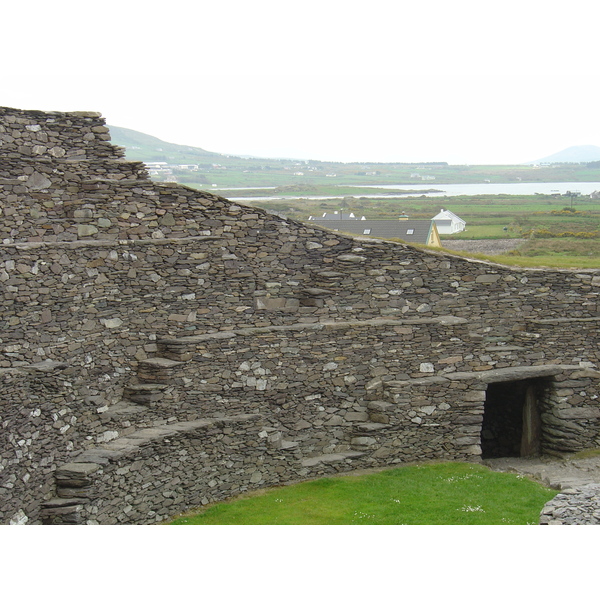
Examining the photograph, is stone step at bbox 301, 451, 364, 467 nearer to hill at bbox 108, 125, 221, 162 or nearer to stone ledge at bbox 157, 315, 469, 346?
stone ledge at bbox 157, 315, 469, 346

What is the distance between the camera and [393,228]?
39.6 meters

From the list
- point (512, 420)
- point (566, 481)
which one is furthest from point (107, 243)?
point (512, 420)

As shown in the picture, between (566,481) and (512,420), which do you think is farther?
(512,420)

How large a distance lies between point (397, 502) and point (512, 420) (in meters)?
7.53

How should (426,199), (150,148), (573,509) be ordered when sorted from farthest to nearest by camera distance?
(150,148) < (426,199) < (573,509)

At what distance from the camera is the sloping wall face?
16.0 m

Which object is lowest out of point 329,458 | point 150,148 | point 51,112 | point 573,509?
point 329,458

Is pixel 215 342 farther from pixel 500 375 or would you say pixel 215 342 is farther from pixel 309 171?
pixel 309 171

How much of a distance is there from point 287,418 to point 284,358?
60.0 inches

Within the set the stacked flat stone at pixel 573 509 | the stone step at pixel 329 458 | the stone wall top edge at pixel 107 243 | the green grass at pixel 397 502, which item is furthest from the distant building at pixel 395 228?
the stacked flat stone at pixel 573 509

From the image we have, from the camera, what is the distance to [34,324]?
15.9 m

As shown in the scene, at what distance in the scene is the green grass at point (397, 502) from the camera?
16469 mm

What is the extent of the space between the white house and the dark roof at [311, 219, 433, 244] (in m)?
1.70

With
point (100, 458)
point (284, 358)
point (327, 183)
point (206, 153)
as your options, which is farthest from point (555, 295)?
point (206, 153)
